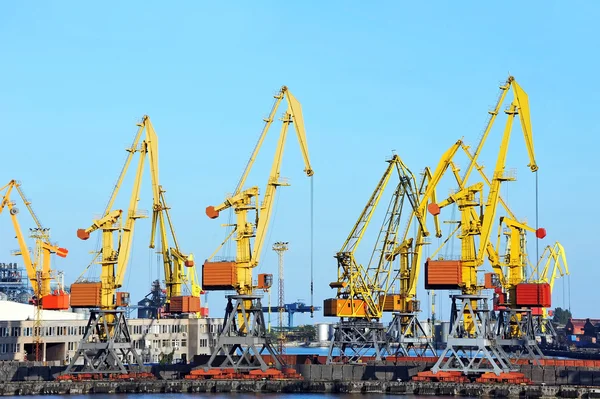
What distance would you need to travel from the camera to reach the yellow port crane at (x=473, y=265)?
102 meters

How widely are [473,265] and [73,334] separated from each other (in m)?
66.7

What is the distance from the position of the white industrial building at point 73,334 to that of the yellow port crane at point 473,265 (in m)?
41.3

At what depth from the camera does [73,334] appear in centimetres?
15025

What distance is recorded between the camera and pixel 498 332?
131 metres

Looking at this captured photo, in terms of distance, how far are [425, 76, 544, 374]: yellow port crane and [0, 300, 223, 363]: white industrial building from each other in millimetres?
41296

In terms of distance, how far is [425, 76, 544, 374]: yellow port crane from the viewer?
102 metres

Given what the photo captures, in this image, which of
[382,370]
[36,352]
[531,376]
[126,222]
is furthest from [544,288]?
[36,352]

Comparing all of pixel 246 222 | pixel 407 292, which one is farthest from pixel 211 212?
pixel 407 292

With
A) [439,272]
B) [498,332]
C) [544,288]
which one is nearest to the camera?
[439,272]

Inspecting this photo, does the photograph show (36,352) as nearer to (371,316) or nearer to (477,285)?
(371,316)

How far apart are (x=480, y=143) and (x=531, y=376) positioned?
75.5 ft

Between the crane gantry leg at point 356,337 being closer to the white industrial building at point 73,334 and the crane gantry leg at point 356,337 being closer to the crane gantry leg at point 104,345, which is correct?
the white industrial building at point 73,334

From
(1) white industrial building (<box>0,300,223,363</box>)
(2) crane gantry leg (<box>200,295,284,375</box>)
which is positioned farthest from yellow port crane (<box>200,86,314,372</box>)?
(1) white industrial building (<box>0,300,223,363</box>)

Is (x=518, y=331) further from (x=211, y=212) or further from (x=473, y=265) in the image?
(x=211, y=212)
